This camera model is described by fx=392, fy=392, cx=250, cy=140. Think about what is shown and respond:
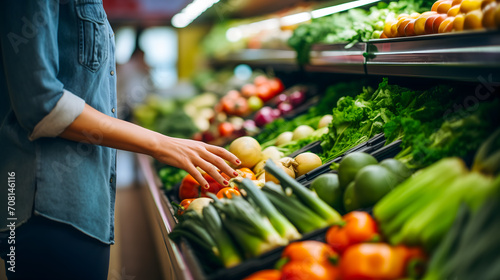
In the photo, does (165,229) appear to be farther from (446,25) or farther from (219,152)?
(446,25)

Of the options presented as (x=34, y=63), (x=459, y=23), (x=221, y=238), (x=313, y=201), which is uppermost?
(x=459, y=23)

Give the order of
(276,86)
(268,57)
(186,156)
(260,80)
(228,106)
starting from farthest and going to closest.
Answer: (260,80) → (276,86) → (228,106) → (268,57) → (186,156)

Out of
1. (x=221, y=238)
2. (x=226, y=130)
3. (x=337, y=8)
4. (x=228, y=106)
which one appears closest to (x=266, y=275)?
(x=221, y=238)

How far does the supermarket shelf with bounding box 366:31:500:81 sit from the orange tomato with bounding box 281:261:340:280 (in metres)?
0.86

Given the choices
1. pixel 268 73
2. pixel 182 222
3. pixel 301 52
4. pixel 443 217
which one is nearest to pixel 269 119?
pixel 301 52

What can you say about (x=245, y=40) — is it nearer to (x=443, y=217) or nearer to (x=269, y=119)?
(x=269, y=119)

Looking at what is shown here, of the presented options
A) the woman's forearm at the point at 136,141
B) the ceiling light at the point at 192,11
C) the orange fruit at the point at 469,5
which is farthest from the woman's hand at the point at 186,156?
the ceiling light at the point at 192,11

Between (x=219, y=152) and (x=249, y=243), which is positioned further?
(x=219, y=152)

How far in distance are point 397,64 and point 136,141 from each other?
1.38 m

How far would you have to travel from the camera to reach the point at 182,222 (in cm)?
181

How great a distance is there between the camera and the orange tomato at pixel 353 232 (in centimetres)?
128

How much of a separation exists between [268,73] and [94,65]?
13.7 feet

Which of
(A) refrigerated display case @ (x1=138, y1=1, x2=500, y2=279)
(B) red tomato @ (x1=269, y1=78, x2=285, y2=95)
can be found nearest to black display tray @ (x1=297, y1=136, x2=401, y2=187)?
(A) refrigerated display case @ (x1=138, y1=1, x2=500, y2=279)

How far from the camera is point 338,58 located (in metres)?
2.88
